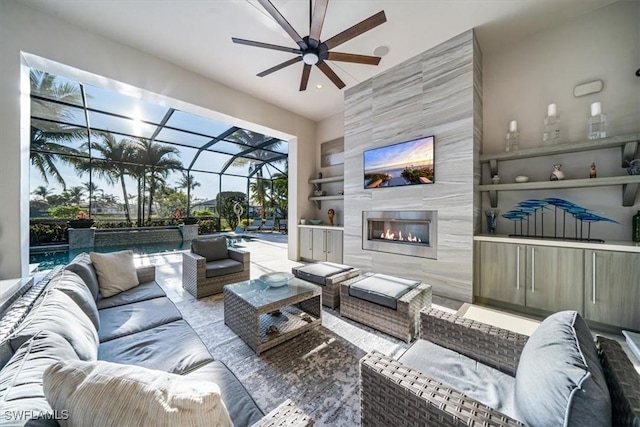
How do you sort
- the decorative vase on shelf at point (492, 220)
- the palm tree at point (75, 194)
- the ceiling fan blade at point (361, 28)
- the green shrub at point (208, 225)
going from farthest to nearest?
the green shrub at point (208, 225), the palm tree at point (75, 194), the decorative vase on shelf at point (492, 220), the ceiling fan blade at point (361, 28)

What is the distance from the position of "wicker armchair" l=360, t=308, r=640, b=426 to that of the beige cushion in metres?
2.48

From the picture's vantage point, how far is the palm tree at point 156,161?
8.84 metres

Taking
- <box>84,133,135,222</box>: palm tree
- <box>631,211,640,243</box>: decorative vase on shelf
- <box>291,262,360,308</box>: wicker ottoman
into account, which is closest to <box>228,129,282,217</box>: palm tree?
<box>84,133,135,222</box>: palm tree

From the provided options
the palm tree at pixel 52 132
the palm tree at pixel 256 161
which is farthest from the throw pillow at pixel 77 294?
the palm tree at pixel 256 161

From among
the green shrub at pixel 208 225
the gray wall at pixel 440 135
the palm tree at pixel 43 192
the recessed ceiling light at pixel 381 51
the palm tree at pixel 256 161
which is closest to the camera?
the gray wall at pixel 440 135

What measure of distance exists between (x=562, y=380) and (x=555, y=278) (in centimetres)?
269

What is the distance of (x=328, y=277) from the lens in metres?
2.91

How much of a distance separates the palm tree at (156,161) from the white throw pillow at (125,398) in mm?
10339

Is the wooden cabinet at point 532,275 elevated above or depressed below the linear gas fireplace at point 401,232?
below

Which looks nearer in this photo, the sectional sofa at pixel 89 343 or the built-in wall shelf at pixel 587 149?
the sectional sofa at pixel 89 343

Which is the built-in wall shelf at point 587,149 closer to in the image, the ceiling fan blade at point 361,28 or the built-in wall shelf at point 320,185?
A: the ceiling fan blade at point 361,28

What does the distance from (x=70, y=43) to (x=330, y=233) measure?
190 inches

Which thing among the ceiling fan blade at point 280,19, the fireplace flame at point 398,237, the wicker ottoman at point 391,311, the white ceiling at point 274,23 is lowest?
the wicker ottoman at point 391,311

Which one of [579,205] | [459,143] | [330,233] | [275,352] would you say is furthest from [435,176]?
[275,352]
